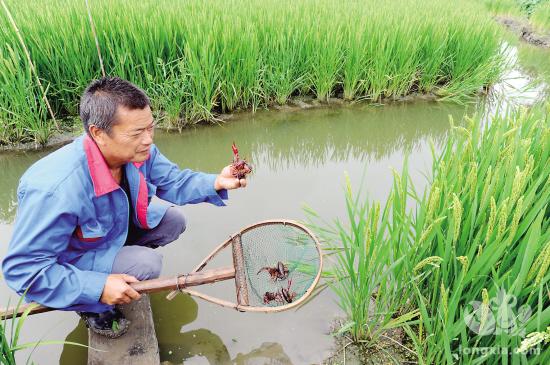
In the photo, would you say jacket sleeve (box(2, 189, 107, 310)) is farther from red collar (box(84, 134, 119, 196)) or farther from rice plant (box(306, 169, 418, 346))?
rice plant (box(306, 169, 418, 346))

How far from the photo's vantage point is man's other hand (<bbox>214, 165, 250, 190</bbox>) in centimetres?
179

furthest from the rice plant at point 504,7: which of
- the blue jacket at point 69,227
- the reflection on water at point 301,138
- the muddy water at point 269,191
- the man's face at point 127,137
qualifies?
the blue jacket at point 69,227

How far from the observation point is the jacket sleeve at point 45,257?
1.31 metres

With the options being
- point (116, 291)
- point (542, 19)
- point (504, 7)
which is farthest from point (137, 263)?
point (504, 7)

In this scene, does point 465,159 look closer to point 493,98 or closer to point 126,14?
point 126,14

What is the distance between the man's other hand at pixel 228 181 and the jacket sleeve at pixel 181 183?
4 cm

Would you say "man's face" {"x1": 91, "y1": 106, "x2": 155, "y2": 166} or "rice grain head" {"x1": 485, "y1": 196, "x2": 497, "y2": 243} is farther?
"man's face" {"x1": 91, "y1": 106, "x2": 155, "y2": 166}

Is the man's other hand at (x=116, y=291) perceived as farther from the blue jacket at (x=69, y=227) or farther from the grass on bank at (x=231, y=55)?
the grass on bank at (x=231, y=55)

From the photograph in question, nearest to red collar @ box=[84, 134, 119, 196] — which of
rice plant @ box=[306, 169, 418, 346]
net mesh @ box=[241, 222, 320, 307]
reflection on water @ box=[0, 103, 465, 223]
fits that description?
net mesh @ box=[241, 222, 320, 307]

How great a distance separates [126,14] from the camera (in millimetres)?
3777

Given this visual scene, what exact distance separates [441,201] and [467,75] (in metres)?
3.71

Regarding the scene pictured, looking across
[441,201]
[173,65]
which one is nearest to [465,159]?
[441,201]

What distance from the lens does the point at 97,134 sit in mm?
1442

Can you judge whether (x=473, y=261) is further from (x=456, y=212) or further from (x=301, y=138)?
(x=301, y=138)
